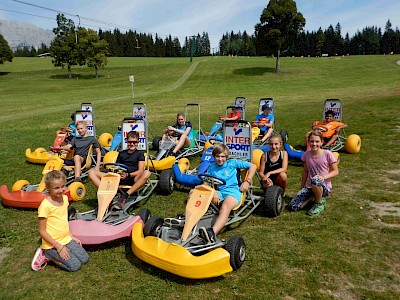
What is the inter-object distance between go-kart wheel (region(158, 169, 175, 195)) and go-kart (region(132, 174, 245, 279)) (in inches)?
72.1

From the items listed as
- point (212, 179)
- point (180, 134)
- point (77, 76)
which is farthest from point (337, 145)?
point (77, 76)

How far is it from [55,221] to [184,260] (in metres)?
1.77

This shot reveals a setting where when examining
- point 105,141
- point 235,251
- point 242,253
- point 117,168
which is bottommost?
point 242,253

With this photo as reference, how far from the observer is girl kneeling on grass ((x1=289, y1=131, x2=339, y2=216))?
18.6 ft

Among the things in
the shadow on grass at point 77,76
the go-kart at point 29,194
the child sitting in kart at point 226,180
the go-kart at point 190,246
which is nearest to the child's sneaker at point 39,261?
the go-kart at point 190,246

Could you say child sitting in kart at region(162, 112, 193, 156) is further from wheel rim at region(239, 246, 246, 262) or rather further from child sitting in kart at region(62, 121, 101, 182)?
wheel rim at region(239, 246, 246, 262)

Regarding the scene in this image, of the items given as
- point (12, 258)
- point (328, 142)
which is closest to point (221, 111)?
point (328, 142)

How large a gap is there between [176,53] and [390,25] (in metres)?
100

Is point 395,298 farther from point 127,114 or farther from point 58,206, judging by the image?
point 127,114

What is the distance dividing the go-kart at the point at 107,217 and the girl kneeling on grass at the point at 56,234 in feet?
0.81

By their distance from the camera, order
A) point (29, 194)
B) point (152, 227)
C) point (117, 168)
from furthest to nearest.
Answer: point (29, 194)
point (117, 168)
point (152, 227)

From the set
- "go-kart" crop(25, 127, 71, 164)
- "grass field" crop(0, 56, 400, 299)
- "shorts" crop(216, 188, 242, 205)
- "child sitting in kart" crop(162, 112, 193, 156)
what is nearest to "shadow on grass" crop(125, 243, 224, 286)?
"grass field" crop(0, 56, 400, 299)

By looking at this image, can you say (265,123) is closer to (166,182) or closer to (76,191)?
(166,182)

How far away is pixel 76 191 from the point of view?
6594 millimetres
